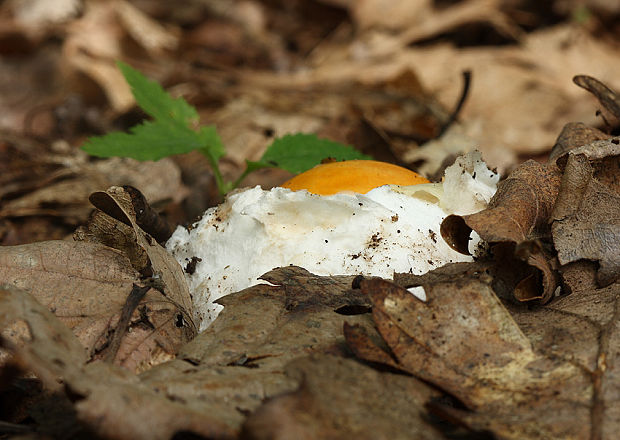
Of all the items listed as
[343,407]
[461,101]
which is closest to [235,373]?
[343,407]

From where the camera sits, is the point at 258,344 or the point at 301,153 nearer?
the point at 258,344

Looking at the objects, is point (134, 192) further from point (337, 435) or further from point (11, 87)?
point (11, 87)

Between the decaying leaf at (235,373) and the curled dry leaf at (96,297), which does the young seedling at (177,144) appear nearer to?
the curled dry leaf at (96,297)

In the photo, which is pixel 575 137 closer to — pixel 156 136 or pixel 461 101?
pixel 461 101

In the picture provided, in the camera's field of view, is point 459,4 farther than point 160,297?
Yes

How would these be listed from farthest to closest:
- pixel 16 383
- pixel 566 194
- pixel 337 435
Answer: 1. pixel 566 194
2. pixel 16 383
3. pixel 337 435

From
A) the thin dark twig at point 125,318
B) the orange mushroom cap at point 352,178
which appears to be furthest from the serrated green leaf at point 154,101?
the thin dark twig at point 125,318

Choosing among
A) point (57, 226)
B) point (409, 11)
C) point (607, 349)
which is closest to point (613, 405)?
point (607, 349)
